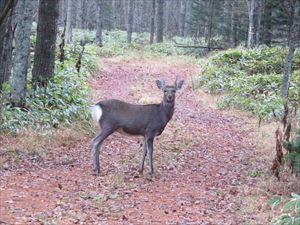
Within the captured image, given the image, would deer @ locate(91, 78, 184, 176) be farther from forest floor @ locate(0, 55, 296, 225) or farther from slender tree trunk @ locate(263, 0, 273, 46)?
slender tree trunk @ locate(263, 0, 273, 46)

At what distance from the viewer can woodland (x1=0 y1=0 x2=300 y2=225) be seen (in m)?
6.68

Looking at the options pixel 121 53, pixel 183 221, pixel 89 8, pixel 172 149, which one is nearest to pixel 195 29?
pixel 121 53

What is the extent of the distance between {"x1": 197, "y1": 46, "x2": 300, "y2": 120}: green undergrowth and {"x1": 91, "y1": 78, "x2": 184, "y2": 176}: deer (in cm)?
475

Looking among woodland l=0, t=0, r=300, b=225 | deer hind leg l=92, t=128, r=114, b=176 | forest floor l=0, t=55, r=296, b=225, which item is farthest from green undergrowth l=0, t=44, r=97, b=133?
deer hind leg l=92, t=128, r=114, b=176

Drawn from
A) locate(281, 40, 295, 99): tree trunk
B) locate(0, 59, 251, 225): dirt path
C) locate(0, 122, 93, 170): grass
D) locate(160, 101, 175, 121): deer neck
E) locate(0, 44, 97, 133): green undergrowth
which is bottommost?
locate(0, 59, 251, 225): dirt path

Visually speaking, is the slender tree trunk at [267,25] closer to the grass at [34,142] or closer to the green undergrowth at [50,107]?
the green undergrowth at [50,107]

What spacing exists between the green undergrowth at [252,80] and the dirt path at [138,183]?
5.76 ft

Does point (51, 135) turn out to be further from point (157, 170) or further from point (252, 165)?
point (252, 165)

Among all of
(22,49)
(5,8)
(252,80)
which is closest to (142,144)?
(22,49)

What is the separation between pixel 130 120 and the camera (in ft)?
27.4

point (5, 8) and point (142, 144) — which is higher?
point (5, 8)

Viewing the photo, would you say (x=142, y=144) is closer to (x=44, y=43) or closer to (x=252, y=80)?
(x=44, y=43)

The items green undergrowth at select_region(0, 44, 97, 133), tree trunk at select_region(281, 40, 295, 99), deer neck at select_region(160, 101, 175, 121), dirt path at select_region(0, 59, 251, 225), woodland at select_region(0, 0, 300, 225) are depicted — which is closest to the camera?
dirt path at select_region(0, 59, 251, 225)

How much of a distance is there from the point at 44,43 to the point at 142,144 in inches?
157
